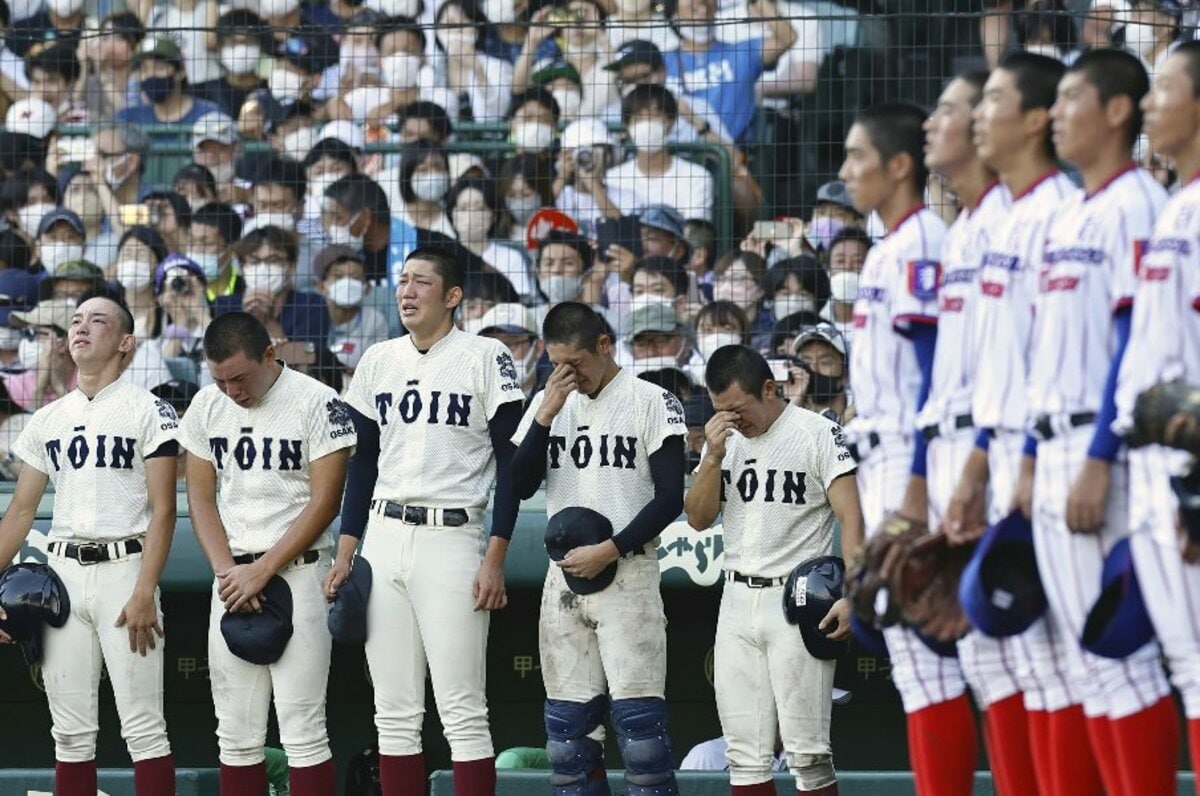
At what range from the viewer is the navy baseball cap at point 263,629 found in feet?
22.6

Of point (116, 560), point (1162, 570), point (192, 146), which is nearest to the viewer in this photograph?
point (1162, 570)

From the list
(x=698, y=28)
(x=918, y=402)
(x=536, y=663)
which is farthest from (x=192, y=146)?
(x=918, y=402)

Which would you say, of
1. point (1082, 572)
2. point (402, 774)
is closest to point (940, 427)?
point (1082, 572)

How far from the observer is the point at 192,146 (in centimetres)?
954

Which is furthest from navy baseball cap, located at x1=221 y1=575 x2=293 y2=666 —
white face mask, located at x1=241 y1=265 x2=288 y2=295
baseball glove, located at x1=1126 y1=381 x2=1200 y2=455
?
baseball glove, located at x1=1126 y1=381 x2=1200 y2=455

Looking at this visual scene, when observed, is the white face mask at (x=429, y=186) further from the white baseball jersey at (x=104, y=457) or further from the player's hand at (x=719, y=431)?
the player's hand at (x=719, y=431)

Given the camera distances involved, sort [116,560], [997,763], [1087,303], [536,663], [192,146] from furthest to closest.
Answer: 1. [192,146]
2. [536,663]
3. [116,560]
4. [997,763]
5. [1087,303]

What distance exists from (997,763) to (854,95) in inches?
168

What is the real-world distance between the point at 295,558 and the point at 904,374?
2826 mm

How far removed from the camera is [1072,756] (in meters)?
4.41

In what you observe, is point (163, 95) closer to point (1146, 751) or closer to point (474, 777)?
point (474, 777)

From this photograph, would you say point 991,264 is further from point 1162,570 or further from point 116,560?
point 116,560

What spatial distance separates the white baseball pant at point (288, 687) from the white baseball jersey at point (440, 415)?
47 centimetres

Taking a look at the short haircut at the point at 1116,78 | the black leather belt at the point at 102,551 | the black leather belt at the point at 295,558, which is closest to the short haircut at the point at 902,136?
the short haircut at the point at 1116,78
